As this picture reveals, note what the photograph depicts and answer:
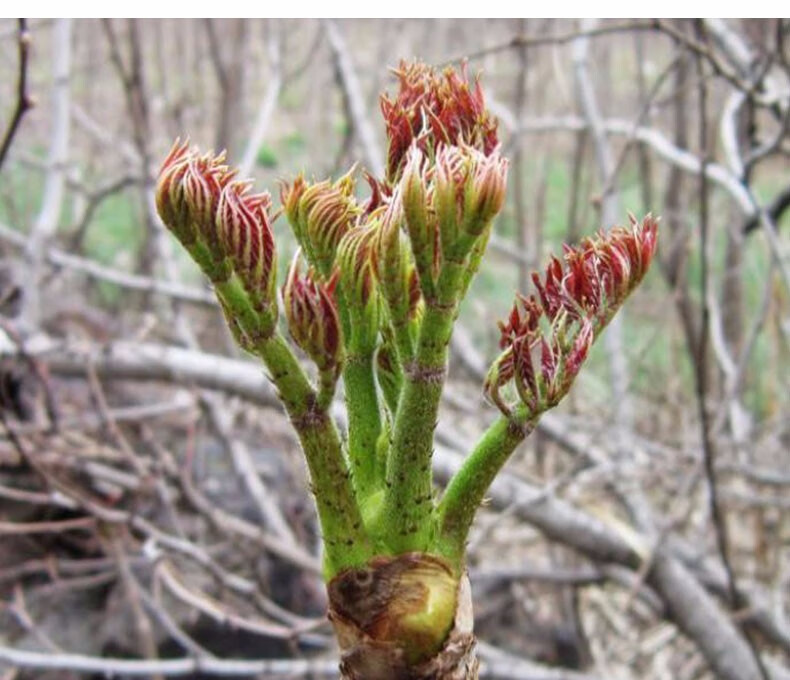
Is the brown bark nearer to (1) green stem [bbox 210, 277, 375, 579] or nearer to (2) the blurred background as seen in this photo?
(1) green stem [bbox 210, 277, 375, 579]

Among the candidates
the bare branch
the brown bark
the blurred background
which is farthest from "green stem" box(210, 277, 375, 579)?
the blurred background

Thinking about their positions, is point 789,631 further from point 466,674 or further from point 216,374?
point 466,674

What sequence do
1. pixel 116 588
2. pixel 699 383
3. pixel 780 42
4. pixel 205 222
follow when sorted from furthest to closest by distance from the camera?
pixel 116 588
pixel 780 42
pixel 699 383
pixel 205 222

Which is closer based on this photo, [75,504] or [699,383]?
[699,383]

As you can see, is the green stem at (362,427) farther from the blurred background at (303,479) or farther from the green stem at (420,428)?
the blurred background at (303,479)

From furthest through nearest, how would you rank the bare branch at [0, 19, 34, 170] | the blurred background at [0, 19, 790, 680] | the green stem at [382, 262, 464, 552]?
the blurred background at [0, 19, 790, 680] < the bare branch at [0, 19, 34, 170] < the green stem at [382, 262, 464, 552]

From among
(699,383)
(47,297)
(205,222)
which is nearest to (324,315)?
(205,222)
